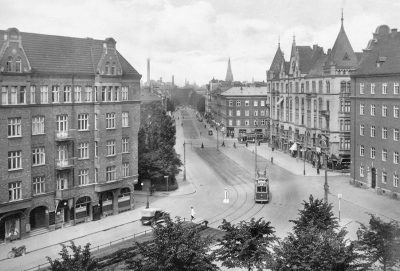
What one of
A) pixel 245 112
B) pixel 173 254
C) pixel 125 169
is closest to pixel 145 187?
pixel 125 169

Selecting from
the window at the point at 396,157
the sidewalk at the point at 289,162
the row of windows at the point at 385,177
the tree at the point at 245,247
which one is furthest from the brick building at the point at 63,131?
the sidewalk at the point at 289,162

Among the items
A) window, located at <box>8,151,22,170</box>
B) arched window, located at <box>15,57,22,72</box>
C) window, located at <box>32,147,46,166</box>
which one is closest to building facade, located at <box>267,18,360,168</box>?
window, located at <box>32,147,46,166</box>

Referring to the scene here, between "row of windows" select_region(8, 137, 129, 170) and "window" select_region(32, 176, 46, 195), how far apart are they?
1.38 meters

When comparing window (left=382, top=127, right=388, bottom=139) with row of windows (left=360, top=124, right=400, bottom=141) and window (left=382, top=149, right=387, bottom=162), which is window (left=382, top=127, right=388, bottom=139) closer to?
row of windows (left=360, top=124, right=400, bottom=141)

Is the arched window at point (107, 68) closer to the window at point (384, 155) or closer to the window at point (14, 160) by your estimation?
the window at point (14, 160)

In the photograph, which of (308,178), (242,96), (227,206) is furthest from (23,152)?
(242,96)

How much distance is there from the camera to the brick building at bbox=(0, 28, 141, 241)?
44.5 metres

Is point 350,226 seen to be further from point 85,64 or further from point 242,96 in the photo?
point 242,96

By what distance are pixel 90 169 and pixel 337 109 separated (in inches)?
1775

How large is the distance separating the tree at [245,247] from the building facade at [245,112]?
349 ft

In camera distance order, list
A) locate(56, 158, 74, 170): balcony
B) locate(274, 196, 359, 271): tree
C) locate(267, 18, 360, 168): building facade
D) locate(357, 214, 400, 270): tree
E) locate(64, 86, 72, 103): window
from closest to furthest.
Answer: locate(274, 196, 359, 271): tree → locate(357, 214, 400, 270): tree → locate(56, 158, 74, 170): balcony → locate(64, 86, 72, 103): window → locate(267, 18, 360, 168): building facade

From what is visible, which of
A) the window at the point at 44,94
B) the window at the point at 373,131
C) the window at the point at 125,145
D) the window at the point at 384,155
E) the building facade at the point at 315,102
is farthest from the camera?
the building facade at the point at 315,102

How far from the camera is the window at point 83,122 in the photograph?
5078cm

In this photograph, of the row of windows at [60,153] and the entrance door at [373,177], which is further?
the entrance door at [373,177]
